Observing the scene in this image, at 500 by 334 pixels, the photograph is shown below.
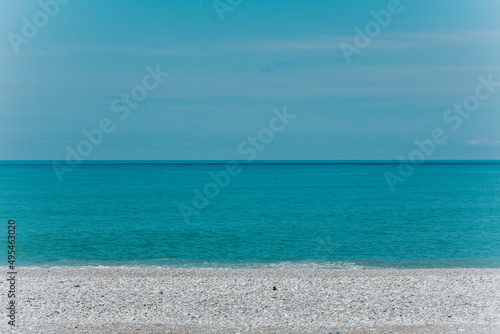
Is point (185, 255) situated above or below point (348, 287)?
below

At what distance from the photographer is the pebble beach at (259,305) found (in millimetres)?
12430

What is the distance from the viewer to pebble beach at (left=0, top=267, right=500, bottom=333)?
40.8 feet

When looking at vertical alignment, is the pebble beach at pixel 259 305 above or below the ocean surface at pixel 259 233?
above

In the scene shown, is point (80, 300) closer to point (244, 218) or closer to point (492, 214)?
point (244, 218)

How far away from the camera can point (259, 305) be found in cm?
1445

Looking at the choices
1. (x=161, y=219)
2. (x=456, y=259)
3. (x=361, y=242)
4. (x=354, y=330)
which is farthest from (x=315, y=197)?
(x=354, y=330)

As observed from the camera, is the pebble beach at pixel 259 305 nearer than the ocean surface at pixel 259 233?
Yes

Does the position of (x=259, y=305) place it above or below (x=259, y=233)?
above

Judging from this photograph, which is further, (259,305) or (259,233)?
(259,233)

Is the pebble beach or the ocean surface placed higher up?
the pebble beach

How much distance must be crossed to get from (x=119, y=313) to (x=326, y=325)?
18.6ft

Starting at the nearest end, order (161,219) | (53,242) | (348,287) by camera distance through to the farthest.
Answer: (348,287) < (53,242) < (161,219)

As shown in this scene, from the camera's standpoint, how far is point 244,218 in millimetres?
47531

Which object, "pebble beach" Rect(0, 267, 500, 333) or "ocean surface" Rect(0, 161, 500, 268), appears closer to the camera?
"pebble beach" Rect(0, 267, 500, 333)
